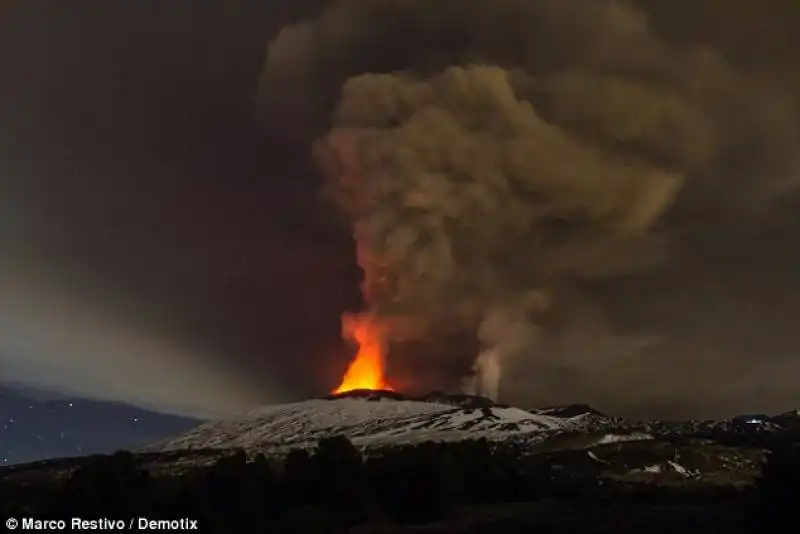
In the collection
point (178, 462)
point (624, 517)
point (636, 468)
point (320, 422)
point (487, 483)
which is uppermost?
point (320, 422)

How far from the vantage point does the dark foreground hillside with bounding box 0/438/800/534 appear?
167ft

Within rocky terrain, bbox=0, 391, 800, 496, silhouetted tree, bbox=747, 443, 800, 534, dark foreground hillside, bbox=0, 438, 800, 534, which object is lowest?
silhouetted tree, bbox=747, 443, 800, 534

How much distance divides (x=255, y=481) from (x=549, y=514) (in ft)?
67.9

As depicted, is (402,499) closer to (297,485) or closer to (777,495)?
(297,485)

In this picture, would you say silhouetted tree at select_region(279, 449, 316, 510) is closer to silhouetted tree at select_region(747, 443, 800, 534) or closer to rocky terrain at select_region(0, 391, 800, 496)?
silhouetted tree at select_region(747, 443, 800, 534)

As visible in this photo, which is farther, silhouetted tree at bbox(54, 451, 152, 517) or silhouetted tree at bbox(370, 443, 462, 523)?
silhouetted tree at bbox(370, 443, 462, 523)

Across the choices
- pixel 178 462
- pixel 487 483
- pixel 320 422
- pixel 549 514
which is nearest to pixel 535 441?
pixel 320 422

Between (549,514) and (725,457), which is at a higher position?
(725,457)

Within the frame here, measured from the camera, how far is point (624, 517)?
182ft

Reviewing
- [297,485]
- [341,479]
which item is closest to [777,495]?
[341,479]

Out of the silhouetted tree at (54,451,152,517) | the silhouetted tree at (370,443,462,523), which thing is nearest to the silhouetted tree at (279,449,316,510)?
the silhouetted tree at (370,443,462,523)

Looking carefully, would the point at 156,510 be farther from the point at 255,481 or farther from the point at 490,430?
the point at 490,430

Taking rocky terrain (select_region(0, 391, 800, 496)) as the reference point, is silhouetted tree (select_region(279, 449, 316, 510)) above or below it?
below

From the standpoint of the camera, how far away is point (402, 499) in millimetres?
63250
